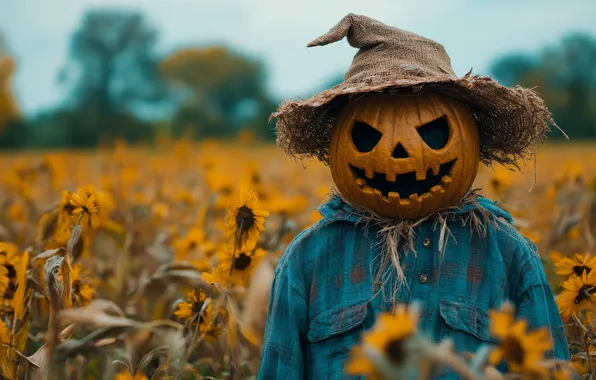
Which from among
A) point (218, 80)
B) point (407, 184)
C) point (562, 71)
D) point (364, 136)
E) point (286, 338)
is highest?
point (218, 80)

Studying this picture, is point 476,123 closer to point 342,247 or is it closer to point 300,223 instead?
point 342,247

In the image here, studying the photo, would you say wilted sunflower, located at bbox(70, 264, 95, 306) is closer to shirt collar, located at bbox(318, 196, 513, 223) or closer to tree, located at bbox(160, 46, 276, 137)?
shirt collar, located at bbox(318, 196, 513, 223)

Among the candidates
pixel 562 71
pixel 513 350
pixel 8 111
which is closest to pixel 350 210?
pixel 513 350

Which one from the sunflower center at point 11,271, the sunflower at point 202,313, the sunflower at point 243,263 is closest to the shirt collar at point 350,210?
the sunflower at point 243,263

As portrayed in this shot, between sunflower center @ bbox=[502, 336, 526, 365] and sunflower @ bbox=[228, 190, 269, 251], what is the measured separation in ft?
3.77

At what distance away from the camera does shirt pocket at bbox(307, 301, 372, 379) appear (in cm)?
224

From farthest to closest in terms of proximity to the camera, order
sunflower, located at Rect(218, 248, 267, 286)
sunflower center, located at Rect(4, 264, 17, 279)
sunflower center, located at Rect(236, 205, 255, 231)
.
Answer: sunflower, located at Rect(218, 248, 267, 286), sunflower center, located at Rect(4, 264, 17, 279), sunflower center, located at Rect(236, 205, 255, 231)

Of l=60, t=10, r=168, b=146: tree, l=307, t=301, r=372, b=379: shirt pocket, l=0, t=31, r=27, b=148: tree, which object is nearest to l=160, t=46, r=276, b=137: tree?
l=60, t=10, r=168, b=146: tree

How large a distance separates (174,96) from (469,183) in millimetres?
58855

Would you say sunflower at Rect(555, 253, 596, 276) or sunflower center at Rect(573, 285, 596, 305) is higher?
sunflower at Rect(555, 253, 596, 276)

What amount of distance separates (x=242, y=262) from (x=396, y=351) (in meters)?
1.45

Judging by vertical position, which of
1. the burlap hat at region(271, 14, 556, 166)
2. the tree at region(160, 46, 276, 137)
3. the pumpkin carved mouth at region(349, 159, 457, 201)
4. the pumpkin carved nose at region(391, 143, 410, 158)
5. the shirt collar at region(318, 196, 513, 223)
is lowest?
the shirt collar at region(318, 196, 513, 223)

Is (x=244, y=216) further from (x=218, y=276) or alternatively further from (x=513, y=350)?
(x=513, y=350)

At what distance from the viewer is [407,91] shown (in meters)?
2.25
